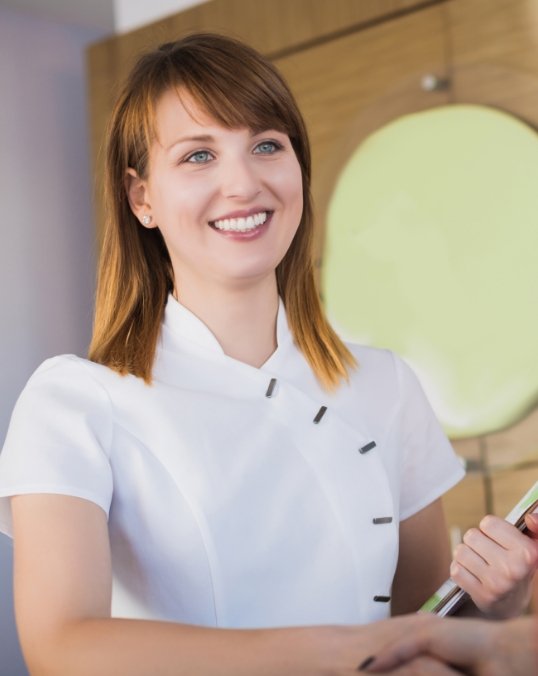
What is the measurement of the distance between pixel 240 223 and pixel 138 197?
16 centimetres

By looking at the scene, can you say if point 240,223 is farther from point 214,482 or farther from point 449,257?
point 449,257

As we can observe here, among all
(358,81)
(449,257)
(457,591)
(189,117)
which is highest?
(358,81)

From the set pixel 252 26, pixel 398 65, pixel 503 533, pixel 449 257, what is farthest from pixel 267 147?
pixel 252 26

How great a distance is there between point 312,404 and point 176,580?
21 cm

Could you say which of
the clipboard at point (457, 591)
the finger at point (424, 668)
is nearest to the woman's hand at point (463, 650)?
the finger at point (424, 668)

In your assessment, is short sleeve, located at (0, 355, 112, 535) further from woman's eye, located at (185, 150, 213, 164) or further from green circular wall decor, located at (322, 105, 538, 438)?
green circular wall decor, located at (322, 105, 538, 438)

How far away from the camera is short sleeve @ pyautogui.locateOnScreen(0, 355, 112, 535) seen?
0.89 m

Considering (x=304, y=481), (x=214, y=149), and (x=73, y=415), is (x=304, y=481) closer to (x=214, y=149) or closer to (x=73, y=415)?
(x=73, y=415)

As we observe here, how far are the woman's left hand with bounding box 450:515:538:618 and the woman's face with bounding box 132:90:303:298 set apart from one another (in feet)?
1.19

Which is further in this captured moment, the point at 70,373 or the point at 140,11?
the point at 140,11

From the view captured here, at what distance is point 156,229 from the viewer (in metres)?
1.21

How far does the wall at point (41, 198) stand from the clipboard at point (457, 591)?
228cm

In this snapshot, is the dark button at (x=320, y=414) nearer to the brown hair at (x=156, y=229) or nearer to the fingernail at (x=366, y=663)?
the brown hair at (x=156, y=229)

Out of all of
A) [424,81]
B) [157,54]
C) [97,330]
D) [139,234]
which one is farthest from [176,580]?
[424,81]
